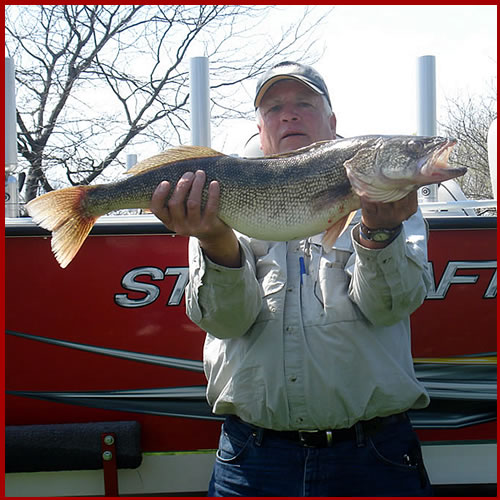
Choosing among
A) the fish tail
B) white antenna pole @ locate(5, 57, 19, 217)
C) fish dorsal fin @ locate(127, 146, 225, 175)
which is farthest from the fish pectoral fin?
white antenna pole @ locate(5, 57, 19, 217)

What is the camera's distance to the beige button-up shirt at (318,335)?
211cm

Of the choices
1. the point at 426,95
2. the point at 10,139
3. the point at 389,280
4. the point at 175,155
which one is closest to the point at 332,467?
the point at 389,280

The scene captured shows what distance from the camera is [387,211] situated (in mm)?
1964

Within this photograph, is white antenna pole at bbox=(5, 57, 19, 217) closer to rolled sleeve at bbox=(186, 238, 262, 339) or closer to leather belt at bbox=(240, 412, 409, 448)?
rolled sleeve at bbox=(186, 238, 262, 339)

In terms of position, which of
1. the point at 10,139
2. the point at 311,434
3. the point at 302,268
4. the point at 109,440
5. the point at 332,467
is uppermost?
the point at 10,139

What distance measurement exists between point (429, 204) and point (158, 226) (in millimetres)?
1679

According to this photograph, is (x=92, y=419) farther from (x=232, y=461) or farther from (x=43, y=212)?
(x=43, y=212)

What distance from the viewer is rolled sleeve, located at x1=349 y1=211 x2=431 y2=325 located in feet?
6.67

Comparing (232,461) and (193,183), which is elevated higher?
(193,183)

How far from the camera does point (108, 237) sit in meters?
3.24

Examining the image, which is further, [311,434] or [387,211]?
[311,434]

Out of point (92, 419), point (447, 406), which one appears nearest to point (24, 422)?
point (92, 419)

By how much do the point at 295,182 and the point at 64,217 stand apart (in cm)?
94

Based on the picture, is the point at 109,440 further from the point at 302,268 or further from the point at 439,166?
the point at 439,166
